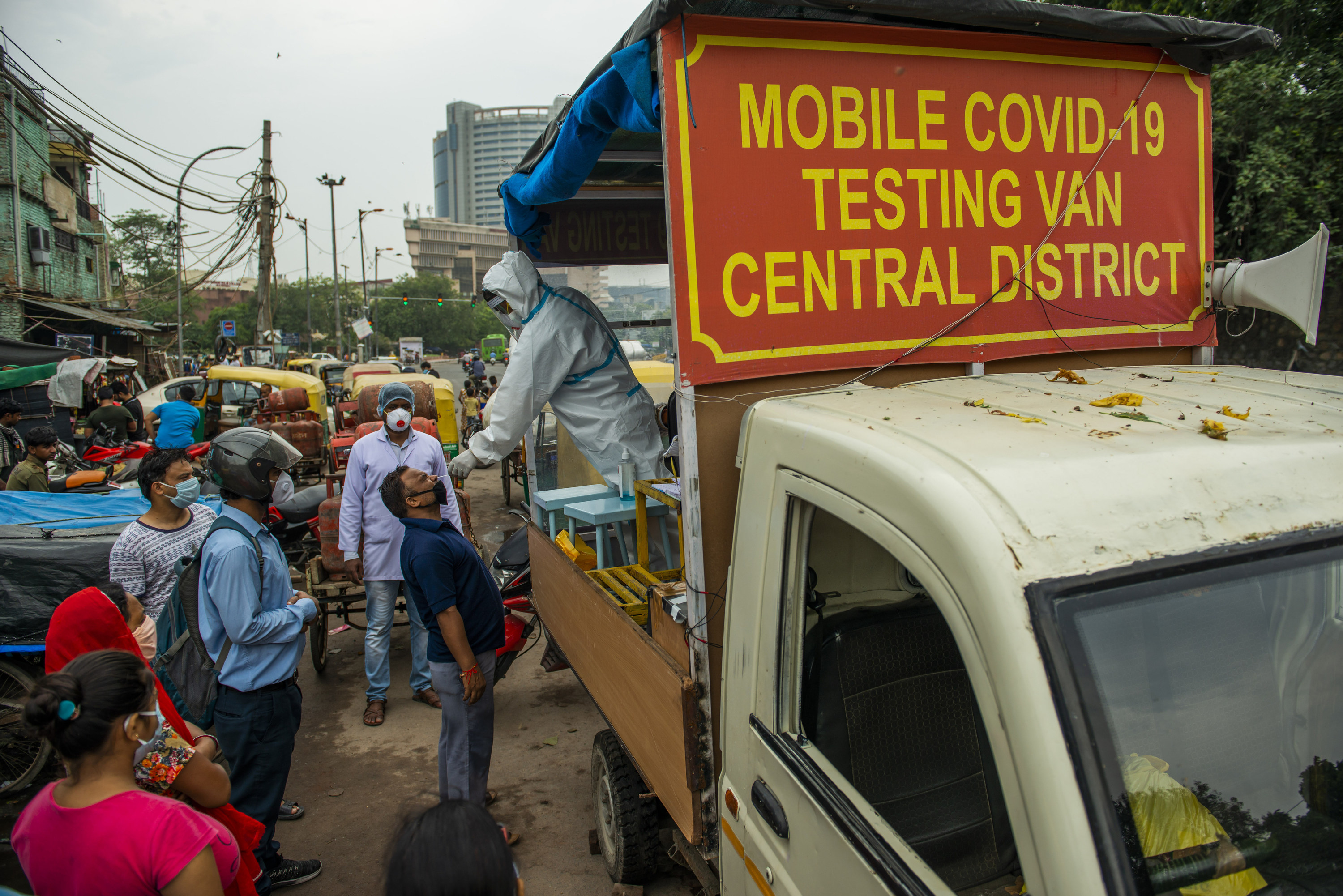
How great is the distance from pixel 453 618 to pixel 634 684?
3.34ft

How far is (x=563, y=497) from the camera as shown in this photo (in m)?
4.84

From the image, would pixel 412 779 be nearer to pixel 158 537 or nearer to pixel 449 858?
pixel 158 537

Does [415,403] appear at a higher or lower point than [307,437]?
higher

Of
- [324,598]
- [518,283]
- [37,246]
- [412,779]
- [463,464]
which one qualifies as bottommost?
[412,779]

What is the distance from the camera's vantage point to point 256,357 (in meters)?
25.5

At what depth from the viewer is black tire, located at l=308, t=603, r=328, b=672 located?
5.84m

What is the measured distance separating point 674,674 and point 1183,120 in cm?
263

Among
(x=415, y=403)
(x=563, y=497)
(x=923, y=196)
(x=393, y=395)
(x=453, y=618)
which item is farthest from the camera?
(x=415, y=403)

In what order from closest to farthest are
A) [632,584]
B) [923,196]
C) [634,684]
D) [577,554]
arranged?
[923,196] → [634,684] → [632,584] → [577,554]

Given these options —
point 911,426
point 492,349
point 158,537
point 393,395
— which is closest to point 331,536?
point 393,395

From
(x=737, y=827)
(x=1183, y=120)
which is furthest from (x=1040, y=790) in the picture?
(x=1183, y=120)

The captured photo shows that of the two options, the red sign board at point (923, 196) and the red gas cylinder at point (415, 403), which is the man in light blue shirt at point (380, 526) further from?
the red gas cylinder at point (415, 403)

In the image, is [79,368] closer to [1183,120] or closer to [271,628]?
[271,628]

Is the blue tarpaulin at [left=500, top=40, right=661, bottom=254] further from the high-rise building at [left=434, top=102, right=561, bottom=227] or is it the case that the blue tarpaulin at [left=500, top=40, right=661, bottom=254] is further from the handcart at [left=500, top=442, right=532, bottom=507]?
the high-rise building at [left=434, top=102, right=561, bottom=227]
